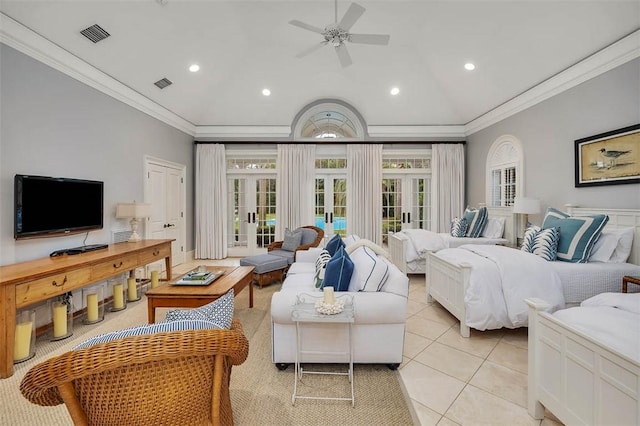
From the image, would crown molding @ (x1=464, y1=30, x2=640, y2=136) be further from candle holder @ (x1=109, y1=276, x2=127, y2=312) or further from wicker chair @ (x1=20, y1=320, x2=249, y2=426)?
candle holder @ (x1=109, y1=276, x2=127, y2=312)

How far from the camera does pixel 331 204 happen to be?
6777 mm

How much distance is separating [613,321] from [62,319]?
434 cm

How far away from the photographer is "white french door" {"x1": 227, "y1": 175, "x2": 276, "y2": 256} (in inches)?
265

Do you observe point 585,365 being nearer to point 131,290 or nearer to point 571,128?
point 571,128

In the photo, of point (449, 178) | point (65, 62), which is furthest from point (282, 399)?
point (449, 178)

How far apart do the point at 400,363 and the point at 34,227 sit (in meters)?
3.70

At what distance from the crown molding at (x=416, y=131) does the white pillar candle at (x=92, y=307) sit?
566cm

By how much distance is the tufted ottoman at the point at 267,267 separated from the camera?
426cm

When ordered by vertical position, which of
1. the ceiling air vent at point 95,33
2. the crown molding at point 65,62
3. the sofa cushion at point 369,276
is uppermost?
the ceiling air vent at point 95,33

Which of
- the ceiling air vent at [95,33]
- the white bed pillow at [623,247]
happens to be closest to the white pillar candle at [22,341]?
the ceiling air vent at [95,33]

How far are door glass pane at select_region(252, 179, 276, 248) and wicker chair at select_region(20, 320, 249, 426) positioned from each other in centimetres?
567

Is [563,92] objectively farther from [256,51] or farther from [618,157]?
→ [256,51]

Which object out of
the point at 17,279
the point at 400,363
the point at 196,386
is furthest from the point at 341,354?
the point at 17,279

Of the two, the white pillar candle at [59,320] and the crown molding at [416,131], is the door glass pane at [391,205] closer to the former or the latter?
the crown molding at [416,131]
